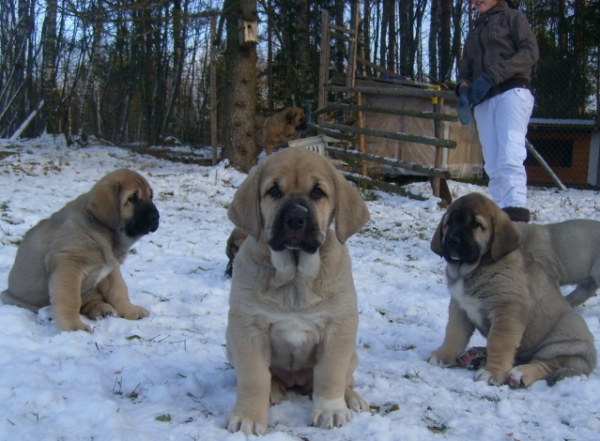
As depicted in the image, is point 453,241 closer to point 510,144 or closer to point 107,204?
point 107,204

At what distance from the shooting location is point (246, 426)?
256cm

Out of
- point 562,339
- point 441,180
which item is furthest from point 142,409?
point 441,180

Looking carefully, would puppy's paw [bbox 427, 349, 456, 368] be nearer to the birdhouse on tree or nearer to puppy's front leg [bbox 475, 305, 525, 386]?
puppy's front leg [bbox 475, 305, 525, 386]

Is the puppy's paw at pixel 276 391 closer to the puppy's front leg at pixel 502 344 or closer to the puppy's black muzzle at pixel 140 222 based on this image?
the puppy's front leg at pixel 502 344

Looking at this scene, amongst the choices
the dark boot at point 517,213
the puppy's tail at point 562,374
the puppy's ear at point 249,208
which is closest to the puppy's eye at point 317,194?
the puppy's ear at point 249,208

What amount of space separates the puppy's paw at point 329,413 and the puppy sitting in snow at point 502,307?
3.87ft

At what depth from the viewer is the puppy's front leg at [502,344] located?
3.52m

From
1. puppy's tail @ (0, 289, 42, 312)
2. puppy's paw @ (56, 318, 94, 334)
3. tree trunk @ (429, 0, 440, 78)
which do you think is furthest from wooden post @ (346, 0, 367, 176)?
tree trunk @ (429, 0, 440, 78)

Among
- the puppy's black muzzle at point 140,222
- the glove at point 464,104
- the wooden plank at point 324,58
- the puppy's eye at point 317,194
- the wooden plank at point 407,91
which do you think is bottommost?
the puppy's black muzzle at point 140,222

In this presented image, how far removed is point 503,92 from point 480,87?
25 cm

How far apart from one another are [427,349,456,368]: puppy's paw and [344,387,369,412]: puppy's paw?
3.32 feet

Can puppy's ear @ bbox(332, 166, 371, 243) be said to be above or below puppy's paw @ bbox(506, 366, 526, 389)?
above

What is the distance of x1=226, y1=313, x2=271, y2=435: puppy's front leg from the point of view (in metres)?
2.62

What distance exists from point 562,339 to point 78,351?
301 cm
